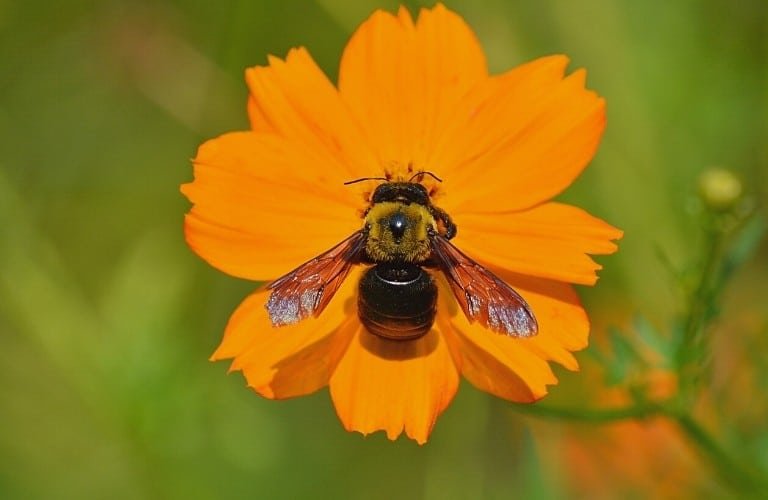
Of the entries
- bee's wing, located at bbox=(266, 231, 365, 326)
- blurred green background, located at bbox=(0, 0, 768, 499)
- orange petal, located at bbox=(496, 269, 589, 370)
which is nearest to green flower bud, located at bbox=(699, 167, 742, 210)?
orange petal, located at bbox=(496, 269, 589, 370)

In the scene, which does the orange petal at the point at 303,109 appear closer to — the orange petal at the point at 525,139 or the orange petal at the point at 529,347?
the orange petal at the point at 525,139

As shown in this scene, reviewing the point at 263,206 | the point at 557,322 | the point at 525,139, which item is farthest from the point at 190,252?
the point at 557,322

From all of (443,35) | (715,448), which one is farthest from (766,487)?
(443,35)

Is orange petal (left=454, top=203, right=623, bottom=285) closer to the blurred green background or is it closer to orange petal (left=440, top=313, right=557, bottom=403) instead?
orange petal (left=440, top=313, right=557, bottom=403)

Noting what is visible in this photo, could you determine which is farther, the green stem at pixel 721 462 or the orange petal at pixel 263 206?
the green stem at pixel 721 462

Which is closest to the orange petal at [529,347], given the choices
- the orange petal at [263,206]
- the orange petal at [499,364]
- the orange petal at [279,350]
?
the orange petal at [499,364]

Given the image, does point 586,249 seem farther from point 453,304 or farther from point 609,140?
point 609,140

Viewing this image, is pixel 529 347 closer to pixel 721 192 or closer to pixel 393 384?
pixel 393 384
